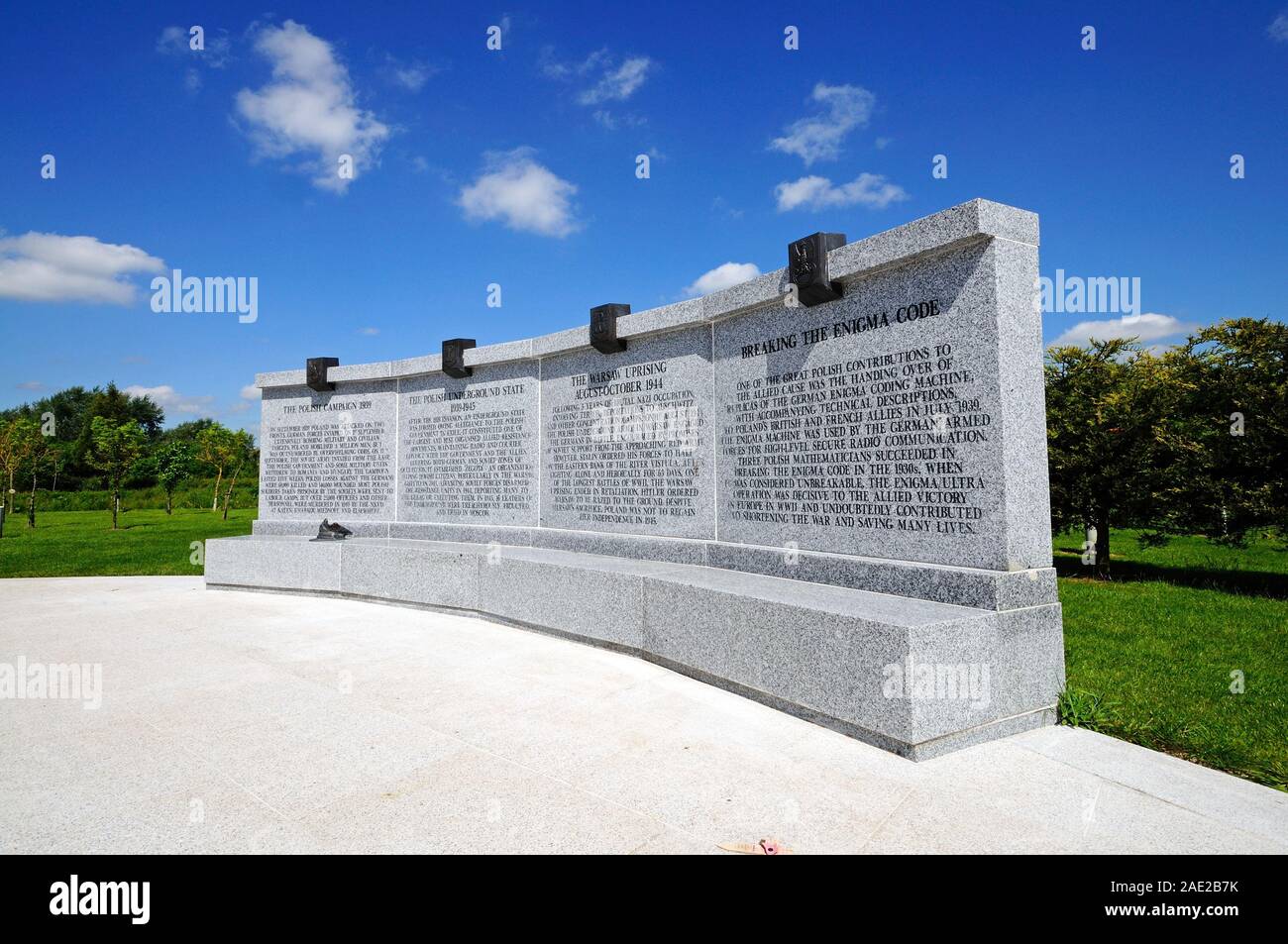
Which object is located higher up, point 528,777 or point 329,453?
point 329,453

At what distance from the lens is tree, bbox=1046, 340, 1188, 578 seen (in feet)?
43.6

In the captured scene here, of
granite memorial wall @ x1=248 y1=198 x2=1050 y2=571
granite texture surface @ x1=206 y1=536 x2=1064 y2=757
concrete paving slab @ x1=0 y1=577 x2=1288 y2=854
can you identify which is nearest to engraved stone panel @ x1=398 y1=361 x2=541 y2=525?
granite memorial wall @ x1=248 y1=198 x2=1050 y2=571

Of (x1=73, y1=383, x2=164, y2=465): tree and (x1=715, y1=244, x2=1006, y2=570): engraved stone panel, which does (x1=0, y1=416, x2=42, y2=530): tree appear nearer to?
(x1=73, y1=383, x2=164, y2=465): tree

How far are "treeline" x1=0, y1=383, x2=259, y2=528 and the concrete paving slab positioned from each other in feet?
93.0

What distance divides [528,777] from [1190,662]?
6214 millimetres

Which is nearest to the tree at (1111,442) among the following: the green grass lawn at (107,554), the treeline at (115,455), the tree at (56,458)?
the green grass lawn at (107,554)

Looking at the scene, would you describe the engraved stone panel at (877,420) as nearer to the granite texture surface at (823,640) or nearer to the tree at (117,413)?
the granite texture surface at (823,640)

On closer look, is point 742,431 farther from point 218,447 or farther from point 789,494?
point 218,447

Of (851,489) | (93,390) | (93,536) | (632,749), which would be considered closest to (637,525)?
(851,489)

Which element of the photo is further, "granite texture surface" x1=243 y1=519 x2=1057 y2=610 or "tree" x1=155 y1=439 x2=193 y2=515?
"tree" x1=155 y1=439 x2=193 y2=515

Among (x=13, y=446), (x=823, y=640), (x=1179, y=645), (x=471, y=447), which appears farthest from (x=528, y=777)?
(x=13, y=446)

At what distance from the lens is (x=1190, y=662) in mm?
6340

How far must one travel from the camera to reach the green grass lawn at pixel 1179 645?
436 centimetres
